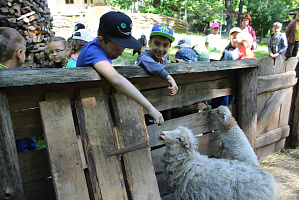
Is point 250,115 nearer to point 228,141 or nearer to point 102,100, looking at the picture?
point 228,141

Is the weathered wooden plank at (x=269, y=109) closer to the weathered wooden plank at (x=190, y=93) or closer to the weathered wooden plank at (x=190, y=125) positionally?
the weathered wooden plank at (x=190, y=93)

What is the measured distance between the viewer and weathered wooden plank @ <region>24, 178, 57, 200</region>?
2.12m

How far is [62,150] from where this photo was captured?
6.46 feet

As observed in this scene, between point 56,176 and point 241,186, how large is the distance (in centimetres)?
174

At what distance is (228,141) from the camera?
3.09 metres

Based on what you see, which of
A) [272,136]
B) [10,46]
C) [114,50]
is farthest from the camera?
[272,136]

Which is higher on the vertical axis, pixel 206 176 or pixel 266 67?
pixel 266 67

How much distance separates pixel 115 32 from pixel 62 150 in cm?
112

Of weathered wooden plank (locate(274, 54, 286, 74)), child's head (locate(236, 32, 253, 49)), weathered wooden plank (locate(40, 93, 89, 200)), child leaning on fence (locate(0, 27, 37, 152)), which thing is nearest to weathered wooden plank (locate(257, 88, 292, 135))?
weathered wooden plank (locate(274, 54, 286, 74))

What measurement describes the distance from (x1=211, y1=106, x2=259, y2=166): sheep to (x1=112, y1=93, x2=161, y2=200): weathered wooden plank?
1.25m

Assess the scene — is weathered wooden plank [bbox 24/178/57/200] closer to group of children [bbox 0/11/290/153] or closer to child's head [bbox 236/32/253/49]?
group of children [bbox 0/11/290/153]

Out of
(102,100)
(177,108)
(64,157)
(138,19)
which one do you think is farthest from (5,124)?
(138,19)

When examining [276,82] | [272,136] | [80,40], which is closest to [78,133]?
[80,40]

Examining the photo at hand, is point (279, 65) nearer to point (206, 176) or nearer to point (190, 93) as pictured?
point (190, 93)
